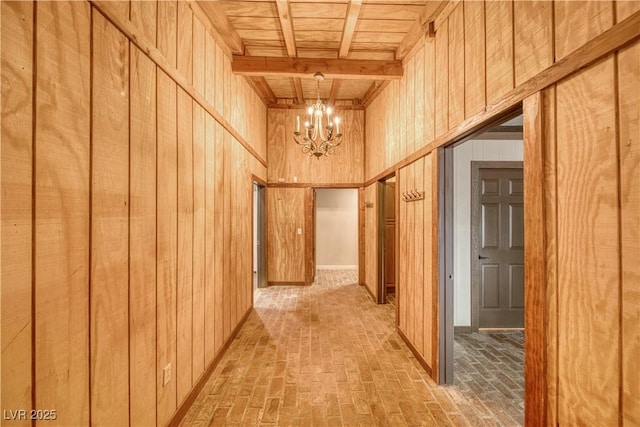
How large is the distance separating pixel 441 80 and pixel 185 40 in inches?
86.9

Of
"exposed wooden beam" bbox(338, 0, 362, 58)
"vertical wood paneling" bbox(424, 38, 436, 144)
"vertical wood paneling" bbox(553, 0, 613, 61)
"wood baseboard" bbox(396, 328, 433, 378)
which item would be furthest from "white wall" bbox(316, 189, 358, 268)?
"vertical wood paneling" bbox(553, 0, 613, 61)

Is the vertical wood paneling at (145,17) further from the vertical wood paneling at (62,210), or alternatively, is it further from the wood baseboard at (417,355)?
the wood baseboard at (417,355)

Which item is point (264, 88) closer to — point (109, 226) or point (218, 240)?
point (218, 240)

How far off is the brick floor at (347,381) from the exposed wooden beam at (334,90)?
378 centimetres

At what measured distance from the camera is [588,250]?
47.4 inches

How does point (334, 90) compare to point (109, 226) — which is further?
point (334, 90)

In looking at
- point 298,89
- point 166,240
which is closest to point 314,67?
point 298,89

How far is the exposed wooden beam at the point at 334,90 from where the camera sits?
4605 millimetres

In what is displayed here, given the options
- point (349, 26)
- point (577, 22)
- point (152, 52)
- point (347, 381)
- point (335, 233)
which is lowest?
point (347, 381)

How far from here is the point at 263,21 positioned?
2945mm

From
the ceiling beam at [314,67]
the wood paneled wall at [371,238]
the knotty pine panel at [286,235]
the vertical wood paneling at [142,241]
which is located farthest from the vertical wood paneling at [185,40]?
the knotty pine panel at [286,235]

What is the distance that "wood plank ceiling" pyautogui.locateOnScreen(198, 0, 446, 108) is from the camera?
265 cm

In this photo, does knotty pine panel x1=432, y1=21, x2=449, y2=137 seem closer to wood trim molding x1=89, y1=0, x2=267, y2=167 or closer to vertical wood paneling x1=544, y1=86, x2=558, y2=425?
vertical wood paneling x1=544, y1=86, x2=558, y2=425

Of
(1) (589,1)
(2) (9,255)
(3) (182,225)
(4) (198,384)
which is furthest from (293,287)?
(1) (589,1)
